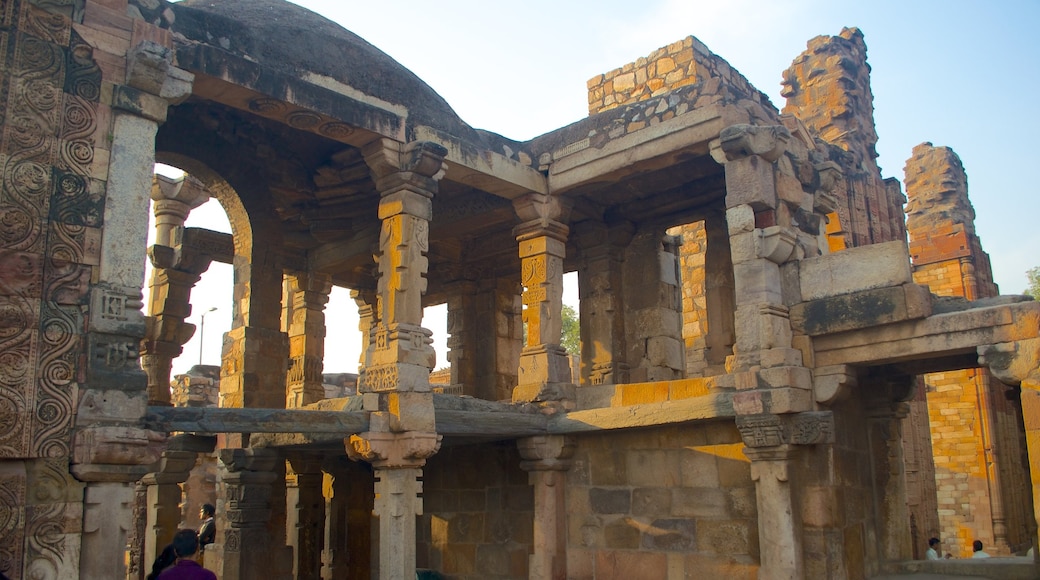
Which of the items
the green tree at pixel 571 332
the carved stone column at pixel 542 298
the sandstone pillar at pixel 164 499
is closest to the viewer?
the carved stone column at pixel 542 298

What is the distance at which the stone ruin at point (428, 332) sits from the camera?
5.48 m

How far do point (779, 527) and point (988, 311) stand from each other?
234cm

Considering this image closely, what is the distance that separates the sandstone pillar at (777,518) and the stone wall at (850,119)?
689 centimetres

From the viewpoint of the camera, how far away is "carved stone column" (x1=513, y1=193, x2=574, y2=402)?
29.7 ft

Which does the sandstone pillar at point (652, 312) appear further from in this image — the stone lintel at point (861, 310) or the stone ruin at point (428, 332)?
the stone lintel at point (861, 310)

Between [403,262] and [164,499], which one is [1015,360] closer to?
[403,262]

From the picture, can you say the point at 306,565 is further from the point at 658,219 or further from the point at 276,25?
the point at 276,25

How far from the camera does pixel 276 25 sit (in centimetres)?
743

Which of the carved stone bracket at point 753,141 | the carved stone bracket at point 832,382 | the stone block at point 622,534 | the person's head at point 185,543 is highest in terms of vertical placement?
the carved stone bracket at point 753,141

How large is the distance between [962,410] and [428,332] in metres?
13.3

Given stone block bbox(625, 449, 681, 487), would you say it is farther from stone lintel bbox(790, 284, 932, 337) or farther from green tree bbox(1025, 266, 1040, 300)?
green tree bbox(1025, 266, 1040, 300)

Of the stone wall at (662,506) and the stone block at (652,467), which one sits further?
the stone block at (652,467)

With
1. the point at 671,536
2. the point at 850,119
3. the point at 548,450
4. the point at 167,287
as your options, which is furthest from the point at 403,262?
the point at 850,119

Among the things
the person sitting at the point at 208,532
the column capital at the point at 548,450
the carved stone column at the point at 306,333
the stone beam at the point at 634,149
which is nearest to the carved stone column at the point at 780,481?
the column capital at the point at 548,450
